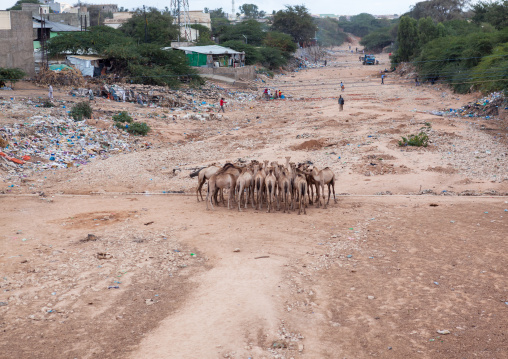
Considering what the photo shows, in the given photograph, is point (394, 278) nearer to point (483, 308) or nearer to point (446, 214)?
point (483, 308)

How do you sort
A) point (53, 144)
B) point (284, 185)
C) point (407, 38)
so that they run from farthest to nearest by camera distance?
point (407, 38) → point (53, 144) → point (284, 185)

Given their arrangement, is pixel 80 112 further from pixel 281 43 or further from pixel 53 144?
pixel 281 43

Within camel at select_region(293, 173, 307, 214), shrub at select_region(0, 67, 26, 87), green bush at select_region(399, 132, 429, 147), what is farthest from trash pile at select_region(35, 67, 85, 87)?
camel at select_region(293, 173, 307, 214)

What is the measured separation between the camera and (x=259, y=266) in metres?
8.23

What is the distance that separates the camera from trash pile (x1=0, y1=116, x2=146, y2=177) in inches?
653

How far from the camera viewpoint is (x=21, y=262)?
8141 mm

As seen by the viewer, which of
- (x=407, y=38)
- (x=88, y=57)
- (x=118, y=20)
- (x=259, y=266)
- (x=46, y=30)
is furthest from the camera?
(x=118, y=20)

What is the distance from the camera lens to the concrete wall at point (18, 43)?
98.6 ft

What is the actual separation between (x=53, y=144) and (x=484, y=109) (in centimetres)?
2081

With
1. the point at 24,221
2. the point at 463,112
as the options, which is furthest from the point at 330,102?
the point at 24,221

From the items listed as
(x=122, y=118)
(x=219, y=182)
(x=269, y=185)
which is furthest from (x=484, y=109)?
(x=219, y=182)

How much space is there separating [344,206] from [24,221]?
7.16 m

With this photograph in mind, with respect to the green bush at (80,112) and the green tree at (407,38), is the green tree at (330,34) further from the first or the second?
the green bush at (80,112)

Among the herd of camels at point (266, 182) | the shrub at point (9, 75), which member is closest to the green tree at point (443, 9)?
the shrub at point (9, 75)
